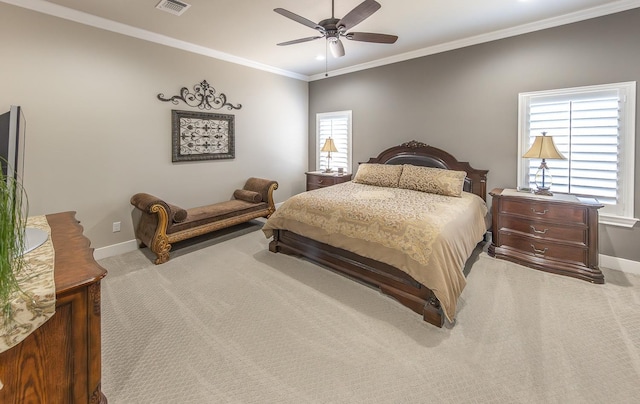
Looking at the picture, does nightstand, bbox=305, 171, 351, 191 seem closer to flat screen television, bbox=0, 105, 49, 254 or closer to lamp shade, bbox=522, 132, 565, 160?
lamp shade, bbox=522, 132, 565, 160

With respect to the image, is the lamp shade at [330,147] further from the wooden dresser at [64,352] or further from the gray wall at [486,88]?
the wooden dresser at [64,352]

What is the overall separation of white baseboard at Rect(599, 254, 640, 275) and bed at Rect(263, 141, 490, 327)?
128 centimetres

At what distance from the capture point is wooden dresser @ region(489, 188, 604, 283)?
3020 millimetres

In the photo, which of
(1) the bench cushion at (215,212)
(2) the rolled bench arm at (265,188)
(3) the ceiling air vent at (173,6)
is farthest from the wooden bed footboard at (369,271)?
(3) the ceiling air vent at (173,6)

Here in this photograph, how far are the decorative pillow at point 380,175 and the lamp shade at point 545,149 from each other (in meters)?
1.64

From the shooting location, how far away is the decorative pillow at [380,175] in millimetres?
4395

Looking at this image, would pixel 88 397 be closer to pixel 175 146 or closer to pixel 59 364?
pixel 59 364

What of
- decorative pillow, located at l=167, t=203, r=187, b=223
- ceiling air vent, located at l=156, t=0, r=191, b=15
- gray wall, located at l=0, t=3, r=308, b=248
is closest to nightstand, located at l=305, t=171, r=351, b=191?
gray wall, located at l=0, t=3, r=308, b=248

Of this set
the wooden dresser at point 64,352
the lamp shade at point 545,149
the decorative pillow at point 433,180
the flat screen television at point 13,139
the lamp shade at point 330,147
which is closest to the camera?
the wooden dresser at point 64,352

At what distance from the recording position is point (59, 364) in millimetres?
1217

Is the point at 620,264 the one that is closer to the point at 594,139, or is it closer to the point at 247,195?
the point at 594,139

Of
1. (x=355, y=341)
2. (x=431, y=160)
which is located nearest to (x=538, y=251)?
(x=431, y=160)

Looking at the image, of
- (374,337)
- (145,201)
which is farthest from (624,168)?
(145,201)

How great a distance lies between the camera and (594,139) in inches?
130
